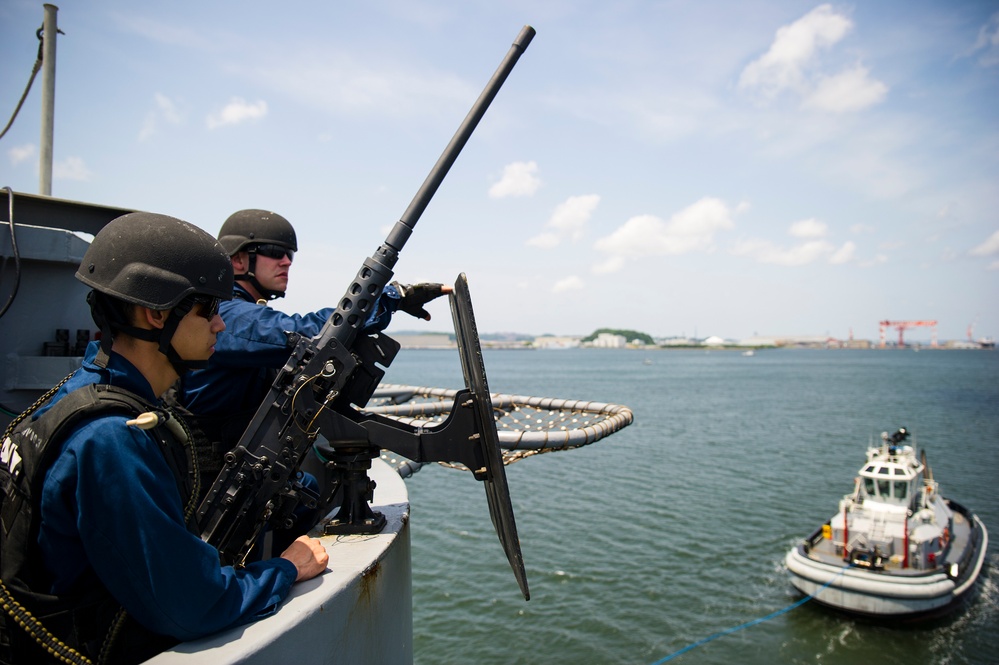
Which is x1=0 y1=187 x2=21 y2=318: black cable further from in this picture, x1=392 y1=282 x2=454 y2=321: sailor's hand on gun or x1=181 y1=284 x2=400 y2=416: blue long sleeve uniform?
x1=392 y1=282 x2=454 y2=321: sailor's hand on gun

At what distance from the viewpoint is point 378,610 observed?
3014 mm

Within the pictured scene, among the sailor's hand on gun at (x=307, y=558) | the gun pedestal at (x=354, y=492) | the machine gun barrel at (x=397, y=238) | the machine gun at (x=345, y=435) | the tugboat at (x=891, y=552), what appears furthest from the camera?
the tugboat at (x=891, y=552)

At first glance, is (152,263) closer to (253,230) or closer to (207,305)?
(207,305)

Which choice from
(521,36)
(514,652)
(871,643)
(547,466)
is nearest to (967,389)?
(547,466)

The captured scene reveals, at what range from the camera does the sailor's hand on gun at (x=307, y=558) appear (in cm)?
265

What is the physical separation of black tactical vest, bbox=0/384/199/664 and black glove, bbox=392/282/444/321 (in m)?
1.55

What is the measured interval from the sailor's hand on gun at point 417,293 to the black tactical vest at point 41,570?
155 centimetres

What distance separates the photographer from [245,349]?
3287 mm

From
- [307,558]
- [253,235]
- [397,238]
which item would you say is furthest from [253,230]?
[307,558]

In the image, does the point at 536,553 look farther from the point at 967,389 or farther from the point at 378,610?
the point at 967,389

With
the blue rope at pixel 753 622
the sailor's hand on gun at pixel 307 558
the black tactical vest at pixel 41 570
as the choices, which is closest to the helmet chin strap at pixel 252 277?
the sailor's hand on gun at pixel 307 558

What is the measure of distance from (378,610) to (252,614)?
85cm

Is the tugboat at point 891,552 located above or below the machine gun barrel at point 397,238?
below

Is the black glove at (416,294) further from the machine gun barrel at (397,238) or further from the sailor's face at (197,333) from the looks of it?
the sailor's face at (197,333)
